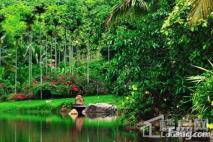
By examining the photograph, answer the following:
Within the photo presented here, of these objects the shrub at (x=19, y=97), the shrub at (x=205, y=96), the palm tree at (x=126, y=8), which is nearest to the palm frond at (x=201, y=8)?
the shrub at (x=205, y=96)

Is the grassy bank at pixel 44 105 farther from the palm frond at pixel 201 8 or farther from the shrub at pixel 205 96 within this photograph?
the palm frond at pixel 201 8

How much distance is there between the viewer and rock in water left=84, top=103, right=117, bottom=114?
3892 cm

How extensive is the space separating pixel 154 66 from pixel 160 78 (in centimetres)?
44

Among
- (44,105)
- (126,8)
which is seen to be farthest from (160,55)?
(44,105)

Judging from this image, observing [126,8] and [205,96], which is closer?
[205,96]

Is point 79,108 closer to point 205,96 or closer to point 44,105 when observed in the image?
point 44,105

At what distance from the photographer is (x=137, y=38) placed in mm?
17234

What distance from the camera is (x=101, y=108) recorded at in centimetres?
3938

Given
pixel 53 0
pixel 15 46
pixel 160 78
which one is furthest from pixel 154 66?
pixel 53 0

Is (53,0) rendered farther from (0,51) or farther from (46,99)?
(46,99)

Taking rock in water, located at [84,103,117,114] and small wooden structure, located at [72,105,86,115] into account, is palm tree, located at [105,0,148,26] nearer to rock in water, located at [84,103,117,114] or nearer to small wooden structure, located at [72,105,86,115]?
rock in water, located at [84,103,117,114]

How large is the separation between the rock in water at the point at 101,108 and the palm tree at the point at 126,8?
22.1 m

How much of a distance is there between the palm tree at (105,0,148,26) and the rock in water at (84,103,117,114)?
22.1m

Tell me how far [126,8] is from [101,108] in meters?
23.6
